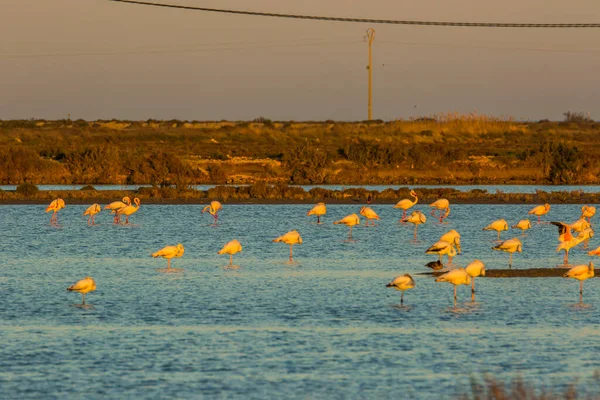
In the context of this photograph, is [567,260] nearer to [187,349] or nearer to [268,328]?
[268,328]

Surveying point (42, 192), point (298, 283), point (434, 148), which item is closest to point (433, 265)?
point (298, 283)

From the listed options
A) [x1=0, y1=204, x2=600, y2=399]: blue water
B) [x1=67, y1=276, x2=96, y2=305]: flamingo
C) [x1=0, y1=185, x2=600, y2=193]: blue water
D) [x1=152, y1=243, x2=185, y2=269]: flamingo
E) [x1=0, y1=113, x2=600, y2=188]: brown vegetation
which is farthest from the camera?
[x1=0, y1=113, x2=600, y2=188]: brown vegetation

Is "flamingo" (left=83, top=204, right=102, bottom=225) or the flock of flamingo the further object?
"flamingo" (left=83, top=204, right=102, bottom=225)

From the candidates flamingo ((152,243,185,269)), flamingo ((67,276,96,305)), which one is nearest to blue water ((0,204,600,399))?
flamingo ((67,276,96,305))

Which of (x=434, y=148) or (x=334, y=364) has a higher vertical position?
(x=434, y=148)

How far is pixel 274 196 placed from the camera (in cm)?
4544

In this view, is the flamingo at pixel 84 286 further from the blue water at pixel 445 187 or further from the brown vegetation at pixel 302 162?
the blue water at pixel 445 187

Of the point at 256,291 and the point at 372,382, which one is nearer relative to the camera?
the point at 372,382

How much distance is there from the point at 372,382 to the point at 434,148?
5467 cm

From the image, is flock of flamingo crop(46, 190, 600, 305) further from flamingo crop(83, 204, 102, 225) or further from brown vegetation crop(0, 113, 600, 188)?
brown vegetation crop(0, 113, 600, 188)

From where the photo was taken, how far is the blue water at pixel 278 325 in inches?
522

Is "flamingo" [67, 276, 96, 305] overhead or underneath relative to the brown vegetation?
underneath

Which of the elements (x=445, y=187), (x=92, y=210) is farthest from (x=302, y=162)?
(x=92, y=210)

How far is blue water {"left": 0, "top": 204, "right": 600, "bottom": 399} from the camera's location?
1327 centimetres
